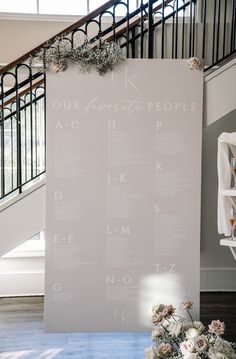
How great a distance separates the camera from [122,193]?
10.7 feet

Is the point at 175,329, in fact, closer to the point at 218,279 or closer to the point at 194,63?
the point at 194,63

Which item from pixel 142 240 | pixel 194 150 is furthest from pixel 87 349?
pixel 194 150

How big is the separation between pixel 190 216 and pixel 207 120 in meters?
0.85

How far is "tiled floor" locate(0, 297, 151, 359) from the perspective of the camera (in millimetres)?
2971

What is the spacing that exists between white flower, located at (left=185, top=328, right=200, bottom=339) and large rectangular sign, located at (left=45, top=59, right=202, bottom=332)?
4.60 feet

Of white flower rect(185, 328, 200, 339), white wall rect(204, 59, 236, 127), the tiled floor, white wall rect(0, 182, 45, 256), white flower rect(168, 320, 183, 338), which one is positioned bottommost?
the tiled floor

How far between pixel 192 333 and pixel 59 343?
165 centimetres

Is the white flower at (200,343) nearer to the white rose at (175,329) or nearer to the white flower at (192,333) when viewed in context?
the white flower at (192,333)

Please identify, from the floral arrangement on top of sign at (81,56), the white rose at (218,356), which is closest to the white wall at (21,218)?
the floral arrangement on top of sign at (81,56)

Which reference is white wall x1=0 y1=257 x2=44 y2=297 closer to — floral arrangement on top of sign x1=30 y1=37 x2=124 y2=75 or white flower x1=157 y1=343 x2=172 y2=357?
floral arrangement on top of sign x1=30 y1=37 x2=124 y2=75

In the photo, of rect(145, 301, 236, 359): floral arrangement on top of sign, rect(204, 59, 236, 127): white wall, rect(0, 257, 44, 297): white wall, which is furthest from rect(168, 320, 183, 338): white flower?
rect(0, 257, 44, 297): white wall

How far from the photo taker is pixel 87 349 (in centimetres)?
307

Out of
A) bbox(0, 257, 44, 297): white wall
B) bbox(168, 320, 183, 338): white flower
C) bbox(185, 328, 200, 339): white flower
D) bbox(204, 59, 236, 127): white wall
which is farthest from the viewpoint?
bbox(0, 257, 44, 297): white wall

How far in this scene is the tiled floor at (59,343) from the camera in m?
2.97
